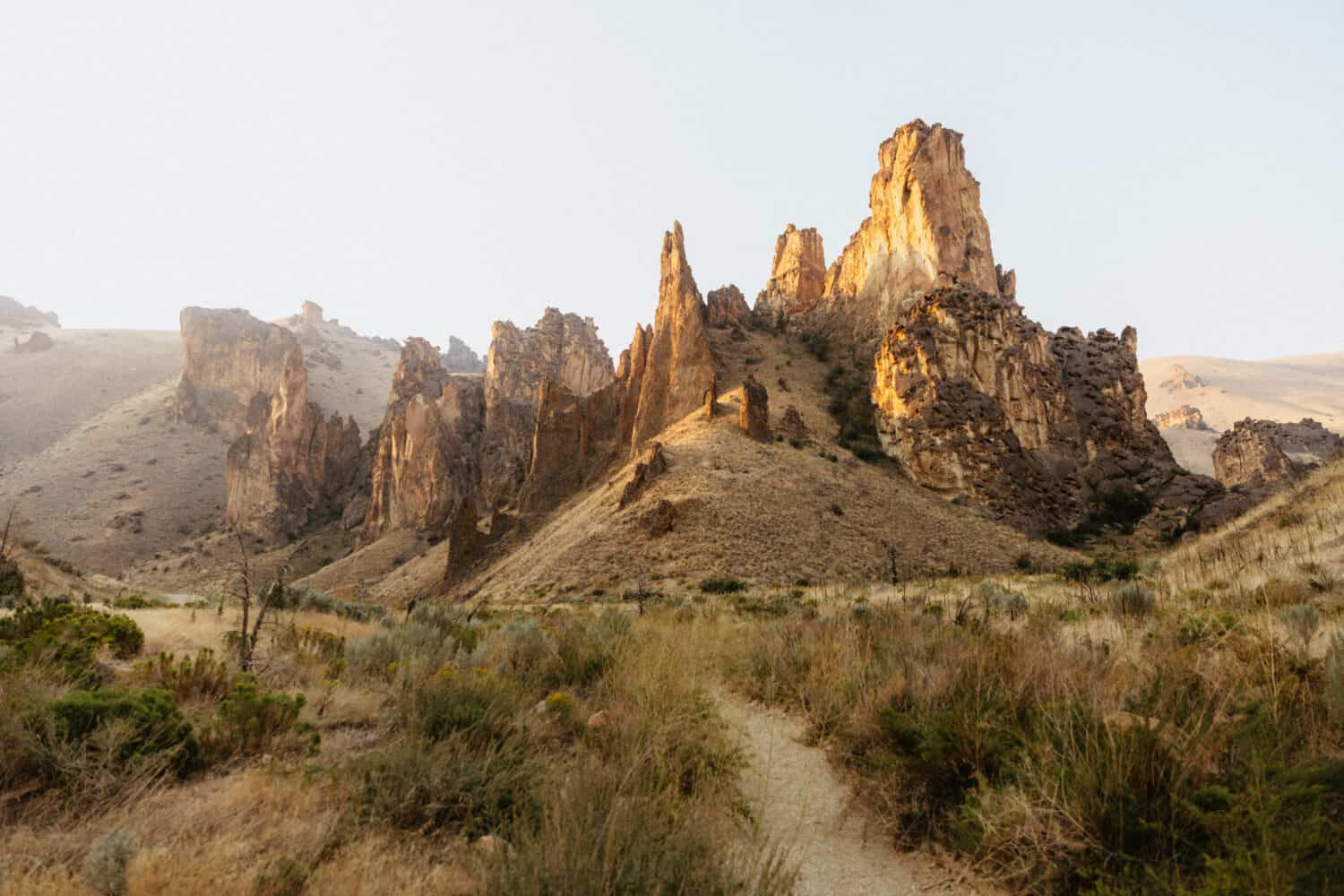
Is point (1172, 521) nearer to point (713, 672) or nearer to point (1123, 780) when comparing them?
point (713, 672)

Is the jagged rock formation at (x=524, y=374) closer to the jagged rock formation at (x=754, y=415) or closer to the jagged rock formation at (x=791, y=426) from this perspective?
the jagged rock formation at (x=791, y=426)

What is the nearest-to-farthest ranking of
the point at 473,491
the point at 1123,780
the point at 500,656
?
the point at 1123,780 → the point at 500,656 → the point at 473,491

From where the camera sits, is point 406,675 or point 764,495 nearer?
point 406,675

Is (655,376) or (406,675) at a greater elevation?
(655,376)

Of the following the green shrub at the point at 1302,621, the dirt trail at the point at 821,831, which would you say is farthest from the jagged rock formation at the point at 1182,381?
the dirt trail at the point at 821,831

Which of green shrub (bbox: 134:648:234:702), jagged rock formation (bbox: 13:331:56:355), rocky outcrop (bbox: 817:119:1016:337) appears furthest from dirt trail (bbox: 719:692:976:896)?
jagged rock formation (bbox: 13:331:56:355)

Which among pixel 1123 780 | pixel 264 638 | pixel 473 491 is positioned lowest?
pixel 473 491

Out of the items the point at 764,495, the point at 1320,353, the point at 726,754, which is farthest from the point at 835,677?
the point at 1320,353

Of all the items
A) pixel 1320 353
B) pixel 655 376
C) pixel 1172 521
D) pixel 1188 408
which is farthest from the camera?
pixel 1320 353

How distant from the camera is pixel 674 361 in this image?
157ft

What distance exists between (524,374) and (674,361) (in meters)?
40.7

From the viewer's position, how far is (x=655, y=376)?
4756 centimetres

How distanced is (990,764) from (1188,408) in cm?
14912

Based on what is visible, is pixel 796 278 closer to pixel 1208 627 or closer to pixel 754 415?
pixel 754 415
